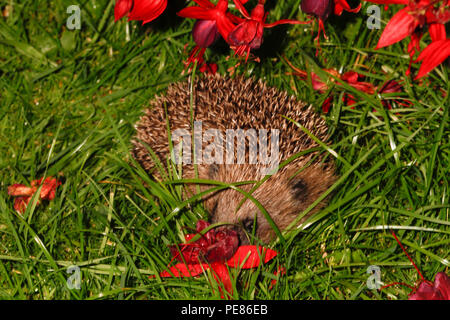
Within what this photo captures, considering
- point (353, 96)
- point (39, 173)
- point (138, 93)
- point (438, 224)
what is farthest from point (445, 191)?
point (39, 173)

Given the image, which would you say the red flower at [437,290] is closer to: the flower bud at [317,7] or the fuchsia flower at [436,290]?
the fuchsia flower at [436,290]

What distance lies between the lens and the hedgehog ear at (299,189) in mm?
3598

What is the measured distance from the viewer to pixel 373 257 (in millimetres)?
3354

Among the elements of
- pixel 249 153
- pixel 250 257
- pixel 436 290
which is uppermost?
pixel 249 153

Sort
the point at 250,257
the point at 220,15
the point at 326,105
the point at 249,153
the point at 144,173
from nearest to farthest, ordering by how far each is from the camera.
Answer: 1. the point at 220,15
2. the point at 250,257
3. the point at 249,153
4. the point at 144,173
5. the point at 326,105

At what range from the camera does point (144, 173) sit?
354 cm

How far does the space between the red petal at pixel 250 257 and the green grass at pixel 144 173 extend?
0.07m

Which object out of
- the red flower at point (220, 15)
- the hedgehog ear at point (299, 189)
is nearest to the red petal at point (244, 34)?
the red flower at point (220, 15)

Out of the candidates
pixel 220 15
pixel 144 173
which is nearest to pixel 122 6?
pixel 220 15

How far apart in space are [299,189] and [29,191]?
209 cm

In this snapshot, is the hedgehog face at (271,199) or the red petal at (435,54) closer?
the red petal at (435,54)

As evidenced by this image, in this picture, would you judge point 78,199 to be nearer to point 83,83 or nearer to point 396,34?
point 83,83

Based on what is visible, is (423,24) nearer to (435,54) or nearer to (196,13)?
(435,54)

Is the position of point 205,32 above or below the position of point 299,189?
above
